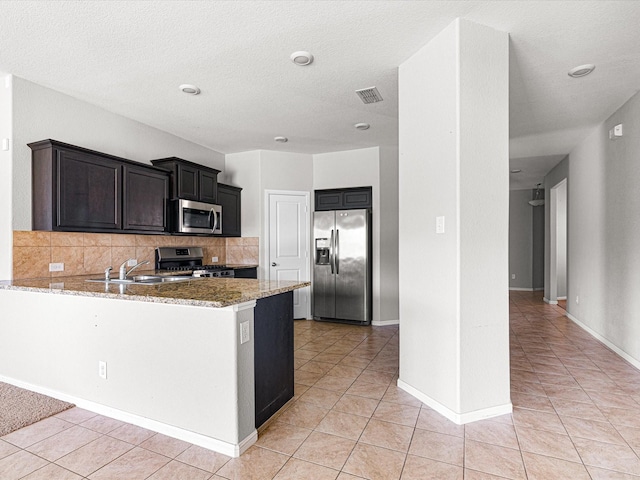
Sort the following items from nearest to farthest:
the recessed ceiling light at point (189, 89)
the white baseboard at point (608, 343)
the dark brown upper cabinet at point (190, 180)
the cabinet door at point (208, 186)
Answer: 1. the recessed ceiling light at point (189, 89)
2. the white baseboard at point (608, 343)
3. the dark brown upper cabinet at point (190, 180)
4. the cabinet door at point (208, 186)

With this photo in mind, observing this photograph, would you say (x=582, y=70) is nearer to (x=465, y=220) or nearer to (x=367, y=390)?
(x=465, y=220)

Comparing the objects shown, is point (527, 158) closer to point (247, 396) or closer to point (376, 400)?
point (376, 400)

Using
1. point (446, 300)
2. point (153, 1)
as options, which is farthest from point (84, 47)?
point (446, 300)

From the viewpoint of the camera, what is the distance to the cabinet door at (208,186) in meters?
4.66

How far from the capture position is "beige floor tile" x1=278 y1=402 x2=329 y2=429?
236cm

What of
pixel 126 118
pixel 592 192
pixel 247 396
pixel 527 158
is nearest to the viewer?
pixel 247 396

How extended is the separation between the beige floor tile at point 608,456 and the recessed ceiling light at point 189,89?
152 inches

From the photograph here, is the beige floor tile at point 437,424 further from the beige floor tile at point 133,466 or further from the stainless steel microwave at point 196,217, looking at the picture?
the stainless steel microwave at point 196,217

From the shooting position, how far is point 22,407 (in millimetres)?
2557

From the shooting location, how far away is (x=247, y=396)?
208 cm

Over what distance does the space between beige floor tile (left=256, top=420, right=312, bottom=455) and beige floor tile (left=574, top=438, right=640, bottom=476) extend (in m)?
1.54

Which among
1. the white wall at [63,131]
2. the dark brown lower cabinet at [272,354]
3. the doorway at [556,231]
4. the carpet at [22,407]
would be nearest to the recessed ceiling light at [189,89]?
the white wall at [63,131]

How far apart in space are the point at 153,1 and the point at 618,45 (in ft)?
10.4

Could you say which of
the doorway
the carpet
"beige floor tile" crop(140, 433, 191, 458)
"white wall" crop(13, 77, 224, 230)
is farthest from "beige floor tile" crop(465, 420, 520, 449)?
the doorway
